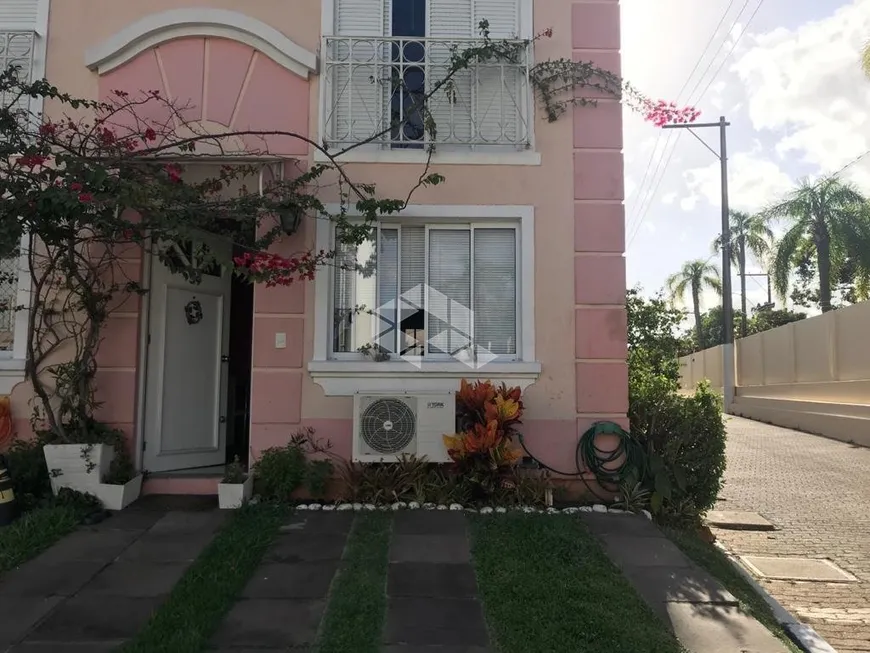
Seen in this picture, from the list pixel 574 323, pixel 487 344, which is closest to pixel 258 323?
pixel 487 344

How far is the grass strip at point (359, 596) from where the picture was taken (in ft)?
10.3

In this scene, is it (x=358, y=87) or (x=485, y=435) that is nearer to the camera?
(x=485, y=435)

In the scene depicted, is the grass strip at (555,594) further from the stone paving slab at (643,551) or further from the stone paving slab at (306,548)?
the stone paving slab at (306,548)

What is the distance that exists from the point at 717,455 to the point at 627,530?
55.9 inches

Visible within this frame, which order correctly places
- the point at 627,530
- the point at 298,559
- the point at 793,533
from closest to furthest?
the point at 298,559
the point at 627,530
the point at 793,533

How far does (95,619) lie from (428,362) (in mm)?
3165

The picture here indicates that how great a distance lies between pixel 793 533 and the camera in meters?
6.36

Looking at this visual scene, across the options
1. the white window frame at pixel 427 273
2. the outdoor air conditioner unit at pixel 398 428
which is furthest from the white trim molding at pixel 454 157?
the outdoor air conditioner unit at pixel 398 428

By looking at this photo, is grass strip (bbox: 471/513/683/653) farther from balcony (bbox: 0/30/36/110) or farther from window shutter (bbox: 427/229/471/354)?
balcony (bbox: 0/30/36/110)

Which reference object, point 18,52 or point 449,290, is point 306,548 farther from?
point 18,52

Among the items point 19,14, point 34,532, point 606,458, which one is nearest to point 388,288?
point 606,458

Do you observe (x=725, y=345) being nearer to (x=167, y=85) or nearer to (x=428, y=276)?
(x=428, y=276)

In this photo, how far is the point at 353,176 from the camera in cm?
574

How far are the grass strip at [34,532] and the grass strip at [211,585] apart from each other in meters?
1.12
